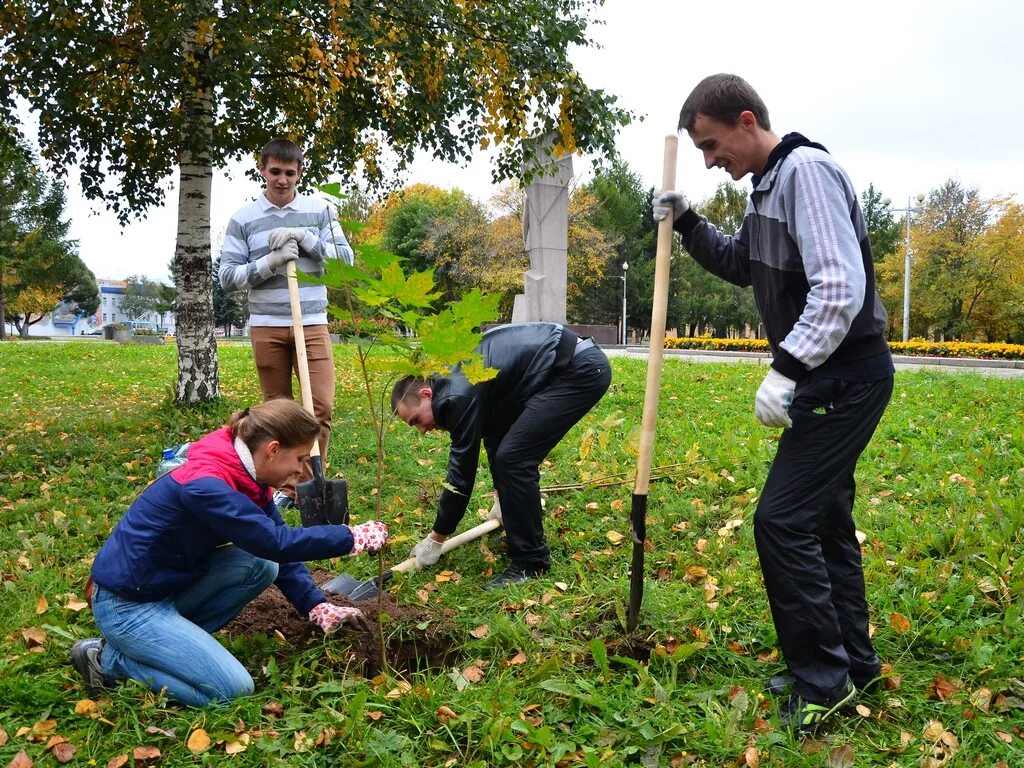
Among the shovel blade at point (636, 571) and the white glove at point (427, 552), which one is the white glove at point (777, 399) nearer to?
the shovel blade at point (636, 571)

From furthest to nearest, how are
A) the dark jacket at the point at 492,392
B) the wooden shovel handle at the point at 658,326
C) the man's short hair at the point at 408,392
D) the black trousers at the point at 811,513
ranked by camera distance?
the dark jacket at the point at 492,392 < the man's short hair at the point at 408,392 < the wooden shovel handle at the point at 658,326 < the black trousers at the point at 811,513

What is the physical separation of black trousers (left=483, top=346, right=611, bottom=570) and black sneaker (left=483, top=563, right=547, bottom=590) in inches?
0.7

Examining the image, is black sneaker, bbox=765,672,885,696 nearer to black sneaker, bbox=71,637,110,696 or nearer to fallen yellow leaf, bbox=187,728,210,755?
fallen yellow leaf, bbox=187,728,210,755

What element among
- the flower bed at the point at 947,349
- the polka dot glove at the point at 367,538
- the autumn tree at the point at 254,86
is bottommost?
the polka dot glove at the point at 367,538

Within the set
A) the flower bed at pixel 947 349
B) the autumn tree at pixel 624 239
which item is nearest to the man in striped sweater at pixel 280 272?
the flower bed at pixel 947 349

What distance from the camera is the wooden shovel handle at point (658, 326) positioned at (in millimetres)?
2602

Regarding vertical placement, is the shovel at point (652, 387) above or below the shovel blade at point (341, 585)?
above

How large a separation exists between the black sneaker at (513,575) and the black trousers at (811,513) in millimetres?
1357

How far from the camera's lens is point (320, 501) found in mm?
3533

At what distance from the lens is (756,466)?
4578 millimetres

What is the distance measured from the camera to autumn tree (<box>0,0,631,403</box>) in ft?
18.1

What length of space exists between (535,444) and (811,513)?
4.64 ft

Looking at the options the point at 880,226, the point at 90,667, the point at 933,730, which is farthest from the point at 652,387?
the point at 880,226

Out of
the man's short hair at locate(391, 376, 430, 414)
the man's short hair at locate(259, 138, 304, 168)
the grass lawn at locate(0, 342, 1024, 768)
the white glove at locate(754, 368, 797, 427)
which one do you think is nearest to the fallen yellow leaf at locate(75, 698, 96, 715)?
the grass lawn at locate(0, 342, 1024, 768)
